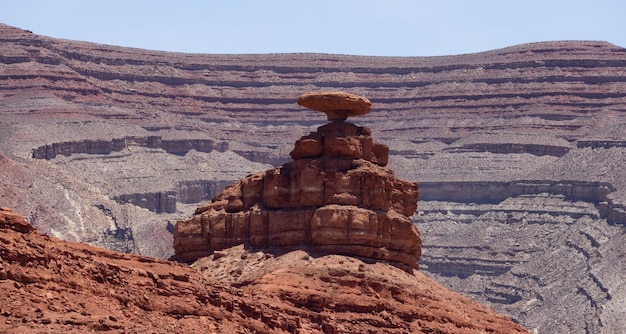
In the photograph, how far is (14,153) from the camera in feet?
587

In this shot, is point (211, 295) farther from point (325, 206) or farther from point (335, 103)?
point (335, 103)

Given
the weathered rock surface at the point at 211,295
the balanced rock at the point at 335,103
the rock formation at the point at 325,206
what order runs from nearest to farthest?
the weathered rock surface at the point at 211,295, the rock formation at the point at 325,206, the balanced rock at the point at 335,103

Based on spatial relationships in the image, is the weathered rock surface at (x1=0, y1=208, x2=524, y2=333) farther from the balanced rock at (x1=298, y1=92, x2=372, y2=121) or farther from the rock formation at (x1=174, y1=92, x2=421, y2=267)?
the balanced rock at (x1=298, y1=92, x2=372, y2=121)

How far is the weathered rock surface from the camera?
4656 centimetres

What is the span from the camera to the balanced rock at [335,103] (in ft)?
227

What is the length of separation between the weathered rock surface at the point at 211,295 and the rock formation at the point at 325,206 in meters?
0.94

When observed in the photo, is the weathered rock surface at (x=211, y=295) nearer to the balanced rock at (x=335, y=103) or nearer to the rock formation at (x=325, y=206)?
the rock formation at (x=325, y=206)

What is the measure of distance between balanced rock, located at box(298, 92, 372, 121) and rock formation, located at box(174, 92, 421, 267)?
30mm

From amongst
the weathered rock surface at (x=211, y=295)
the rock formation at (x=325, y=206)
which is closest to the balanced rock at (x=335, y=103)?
the rock formation at (x=325, y=206)

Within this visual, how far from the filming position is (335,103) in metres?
69.6

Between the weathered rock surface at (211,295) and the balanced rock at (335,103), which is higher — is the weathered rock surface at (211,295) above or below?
below

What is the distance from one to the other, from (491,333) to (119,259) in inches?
714

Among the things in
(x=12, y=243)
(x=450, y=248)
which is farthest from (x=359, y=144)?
(x=450, y=248)

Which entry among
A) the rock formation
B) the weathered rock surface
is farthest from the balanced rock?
the weathered rock surface
